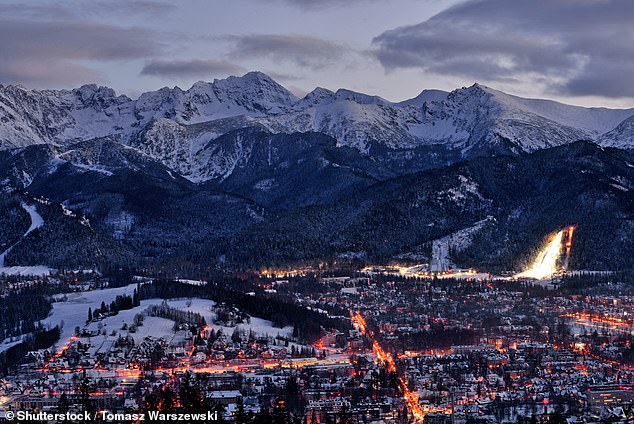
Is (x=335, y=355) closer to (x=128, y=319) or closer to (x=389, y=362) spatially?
(x=389, y=362)

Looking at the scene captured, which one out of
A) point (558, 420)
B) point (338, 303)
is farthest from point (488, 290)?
point (558, 420)

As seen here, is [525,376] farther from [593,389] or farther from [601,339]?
[601,339]

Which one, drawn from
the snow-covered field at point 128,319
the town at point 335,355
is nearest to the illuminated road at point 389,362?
the town at point 335,355

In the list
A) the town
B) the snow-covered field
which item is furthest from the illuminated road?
the snow-covered field

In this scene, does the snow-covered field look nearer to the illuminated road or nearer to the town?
the town

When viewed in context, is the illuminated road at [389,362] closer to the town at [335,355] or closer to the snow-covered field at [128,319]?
the town at [335,355]

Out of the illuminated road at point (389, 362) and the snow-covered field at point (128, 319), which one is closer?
the illuminated road at point (389, 362)

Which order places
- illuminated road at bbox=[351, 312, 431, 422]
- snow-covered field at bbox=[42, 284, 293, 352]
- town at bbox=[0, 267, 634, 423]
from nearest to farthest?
town at bbox=[0, 267, 634, 423] → illuminated road at bbox=[351, 312, 431, 422] → snow-covered field at bbox=[42, 284, 293, 352]

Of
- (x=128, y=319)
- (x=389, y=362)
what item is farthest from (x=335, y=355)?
(x=128, y=319)
